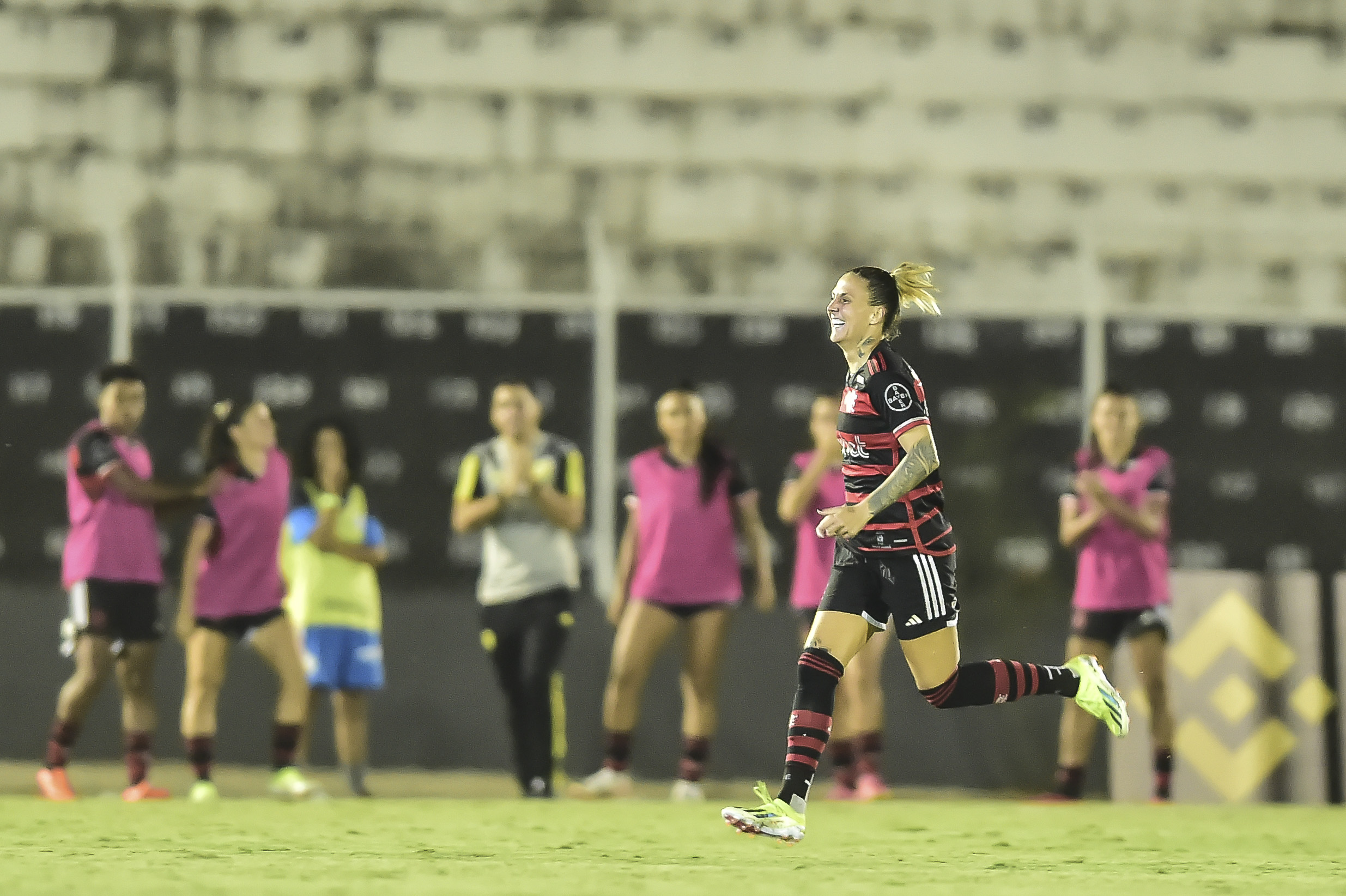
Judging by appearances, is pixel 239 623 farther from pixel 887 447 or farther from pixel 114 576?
pixel 887 447

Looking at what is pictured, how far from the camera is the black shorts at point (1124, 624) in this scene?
9.40 metres

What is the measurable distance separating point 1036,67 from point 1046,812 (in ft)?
14.9

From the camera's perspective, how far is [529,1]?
11.3 meters

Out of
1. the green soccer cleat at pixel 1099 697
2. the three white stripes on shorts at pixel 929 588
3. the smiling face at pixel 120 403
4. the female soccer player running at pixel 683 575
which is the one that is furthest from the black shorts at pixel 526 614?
the three white stripes on shorts at pixel 929 588

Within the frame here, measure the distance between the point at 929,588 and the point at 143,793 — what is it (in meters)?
4.25

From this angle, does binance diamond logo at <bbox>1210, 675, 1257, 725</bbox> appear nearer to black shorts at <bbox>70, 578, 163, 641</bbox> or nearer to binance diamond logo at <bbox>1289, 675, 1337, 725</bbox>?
binance diamond logo at <bbox>1289, 675, 1337, 725</bbox>

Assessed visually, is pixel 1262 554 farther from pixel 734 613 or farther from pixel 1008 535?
pixel 734 613

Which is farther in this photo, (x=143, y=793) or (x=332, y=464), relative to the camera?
(x=332, y=464)

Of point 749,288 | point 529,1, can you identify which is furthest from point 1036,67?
point 529,1

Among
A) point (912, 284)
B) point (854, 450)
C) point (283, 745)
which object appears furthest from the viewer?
point (283, 745)

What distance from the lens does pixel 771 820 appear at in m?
6.00

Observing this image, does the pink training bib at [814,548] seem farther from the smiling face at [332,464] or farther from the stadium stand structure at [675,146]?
the smiling face at [332,464]

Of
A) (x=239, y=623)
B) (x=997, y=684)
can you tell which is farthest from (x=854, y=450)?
(x=239, y=623)

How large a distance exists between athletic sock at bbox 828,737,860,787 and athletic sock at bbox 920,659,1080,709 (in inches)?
113
